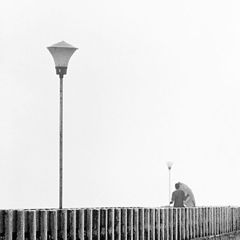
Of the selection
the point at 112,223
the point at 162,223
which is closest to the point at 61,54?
the point at 162,223

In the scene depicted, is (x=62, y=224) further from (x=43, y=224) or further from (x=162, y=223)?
(x=162, y=223)

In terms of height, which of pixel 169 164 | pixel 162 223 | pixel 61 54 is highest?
pixel 61 54

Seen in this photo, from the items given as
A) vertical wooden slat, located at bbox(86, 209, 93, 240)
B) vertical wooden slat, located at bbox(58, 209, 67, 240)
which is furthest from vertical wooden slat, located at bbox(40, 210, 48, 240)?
vertical wooden slat, located at bbox(86, 209, 93, 240)

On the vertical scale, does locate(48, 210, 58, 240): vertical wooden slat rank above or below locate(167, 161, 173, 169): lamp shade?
below

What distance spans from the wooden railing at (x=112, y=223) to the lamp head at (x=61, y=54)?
5421 mm

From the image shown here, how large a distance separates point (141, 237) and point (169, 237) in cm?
329

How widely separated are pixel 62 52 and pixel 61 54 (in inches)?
3.6

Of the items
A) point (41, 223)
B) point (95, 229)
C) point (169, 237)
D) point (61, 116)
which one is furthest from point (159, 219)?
point (41, 223)

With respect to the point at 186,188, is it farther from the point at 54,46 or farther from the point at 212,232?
the point at 54,46

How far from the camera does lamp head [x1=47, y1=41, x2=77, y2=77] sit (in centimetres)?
3953

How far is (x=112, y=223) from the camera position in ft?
106

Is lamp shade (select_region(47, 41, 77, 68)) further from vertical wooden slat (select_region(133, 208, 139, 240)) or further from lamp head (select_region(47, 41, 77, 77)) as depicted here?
vertical wooden slat (select_region(133, 208, 139, 240))

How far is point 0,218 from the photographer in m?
25.8

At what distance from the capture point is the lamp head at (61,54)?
3953 cm
